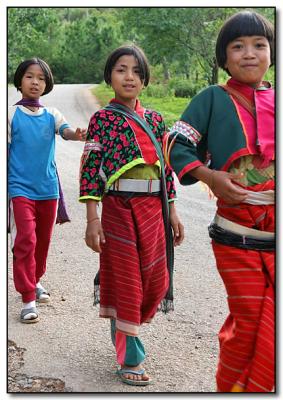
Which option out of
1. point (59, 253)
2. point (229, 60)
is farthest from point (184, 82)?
point (229, 60)

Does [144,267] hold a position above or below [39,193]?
below

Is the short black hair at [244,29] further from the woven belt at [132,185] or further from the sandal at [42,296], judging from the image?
the sandal at [42,296]

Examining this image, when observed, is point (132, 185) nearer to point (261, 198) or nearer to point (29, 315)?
point (261, 198)

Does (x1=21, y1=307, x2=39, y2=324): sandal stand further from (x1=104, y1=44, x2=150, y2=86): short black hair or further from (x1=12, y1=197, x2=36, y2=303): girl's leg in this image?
(x1=104, y1=44, x2=150, y2=86): short black hair

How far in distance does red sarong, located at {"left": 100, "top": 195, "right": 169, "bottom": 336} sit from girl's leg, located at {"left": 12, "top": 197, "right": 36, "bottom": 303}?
4.05 feet

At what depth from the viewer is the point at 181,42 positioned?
57.0 feet

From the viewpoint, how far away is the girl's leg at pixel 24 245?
5020mm

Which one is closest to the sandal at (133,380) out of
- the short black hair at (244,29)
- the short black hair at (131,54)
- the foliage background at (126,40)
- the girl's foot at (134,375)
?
the girl's foot at (134,375)

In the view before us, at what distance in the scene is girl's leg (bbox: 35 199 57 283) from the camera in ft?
17.1

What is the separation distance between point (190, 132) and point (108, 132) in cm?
88

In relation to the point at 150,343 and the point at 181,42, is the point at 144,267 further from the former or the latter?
the point at 181,42

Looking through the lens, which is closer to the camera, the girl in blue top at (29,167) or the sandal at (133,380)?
the sandal at (133,380)

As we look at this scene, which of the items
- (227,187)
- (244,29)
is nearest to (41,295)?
(227,187)

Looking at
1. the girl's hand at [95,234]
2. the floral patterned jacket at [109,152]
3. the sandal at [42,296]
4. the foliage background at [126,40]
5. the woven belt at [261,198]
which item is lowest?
the sandal at [42,296]
